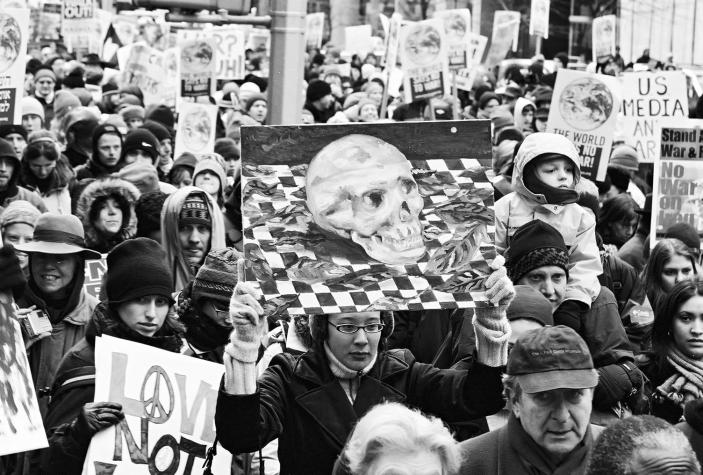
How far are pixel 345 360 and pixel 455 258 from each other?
51 cm

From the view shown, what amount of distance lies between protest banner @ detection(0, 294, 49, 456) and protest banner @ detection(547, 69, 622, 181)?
7.25m

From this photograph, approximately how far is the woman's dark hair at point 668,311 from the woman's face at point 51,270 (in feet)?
8.39

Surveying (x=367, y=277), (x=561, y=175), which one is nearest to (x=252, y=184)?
(x=367, y=277)

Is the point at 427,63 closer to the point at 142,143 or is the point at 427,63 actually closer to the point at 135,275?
the point at 142,143

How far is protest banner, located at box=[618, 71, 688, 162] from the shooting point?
13336 mm

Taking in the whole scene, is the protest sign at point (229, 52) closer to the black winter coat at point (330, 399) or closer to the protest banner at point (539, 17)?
the protest banner at point (539, 17)

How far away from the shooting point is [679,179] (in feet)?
30.0

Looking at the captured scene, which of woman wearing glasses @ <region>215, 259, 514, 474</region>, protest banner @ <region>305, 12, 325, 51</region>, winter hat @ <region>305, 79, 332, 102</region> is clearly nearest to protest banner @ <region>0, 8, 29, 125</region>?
woman wearing glasses @ <region>215, 259, 514, 474</region>

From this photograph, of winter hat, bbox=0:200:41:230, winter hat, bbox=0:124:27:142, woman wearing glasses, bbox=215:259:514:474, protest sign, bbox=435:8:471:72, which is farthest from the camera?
protest sign, bbox=435:8:471:72

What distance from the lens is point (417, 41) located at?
53.0 feet

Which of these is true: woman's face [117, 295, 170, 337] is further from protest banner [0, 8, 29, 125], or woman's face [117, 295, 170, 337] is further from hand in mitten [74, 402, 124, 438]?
protest banner [0, 8, 29, 125]

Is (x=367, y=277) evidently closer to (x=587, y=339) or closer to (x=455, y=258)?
(x=455, y=258)

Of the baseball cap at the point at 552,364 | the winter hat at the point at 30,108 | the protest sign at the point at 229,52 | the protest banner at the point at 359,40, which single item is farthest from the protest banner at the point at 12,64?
the protest banner at the point at 359,40

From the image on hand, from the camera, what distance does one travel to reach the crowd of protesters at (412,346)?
13.9 feet
